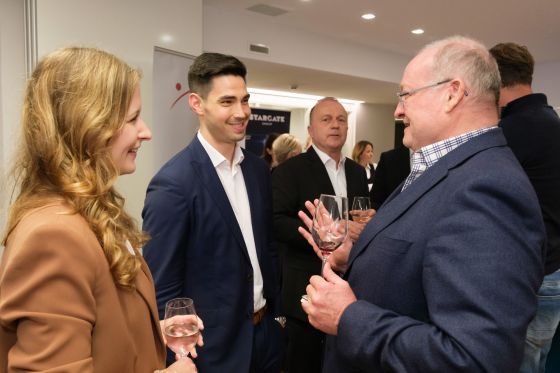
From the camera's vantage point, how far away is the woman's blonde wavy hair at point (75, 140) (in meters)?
0.96

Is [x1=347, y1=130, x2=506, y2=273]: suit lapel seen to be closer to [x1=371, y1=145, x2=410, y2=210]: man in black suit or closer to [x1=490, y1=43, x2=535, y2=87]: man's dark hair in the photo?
[x1=490, y1=43, x2=535, y2=87]: man's dark hair

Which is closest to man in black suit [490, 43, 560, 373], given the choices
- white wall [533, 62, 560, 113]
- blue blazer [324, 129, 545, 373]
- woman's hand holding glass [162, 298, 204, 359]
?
blue blazer [324, 129, 545, 373]

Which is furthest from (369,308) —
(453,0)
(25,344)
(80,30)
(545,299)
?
(453,0)

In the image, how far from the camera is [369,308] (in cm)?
114

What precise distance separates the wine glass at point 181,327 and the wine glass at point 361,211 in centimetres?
104

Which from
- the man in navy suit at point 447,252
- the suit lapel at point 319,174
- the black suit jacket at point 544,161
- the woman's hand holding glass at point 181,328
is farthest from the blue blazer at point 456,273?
the suit lapel at point 319,174

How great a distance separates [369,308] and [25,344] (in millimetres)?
786

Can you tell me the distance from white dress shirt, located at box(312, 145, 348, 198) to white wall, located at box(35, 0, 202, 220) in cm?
206

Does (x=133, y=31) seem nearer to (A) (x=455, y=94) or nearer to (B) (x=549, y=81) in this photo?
(A) (x=455, y=94)

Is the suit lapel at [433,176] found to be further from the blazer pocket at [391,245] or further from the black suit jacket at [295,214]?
the black suit jacket at [295,214]

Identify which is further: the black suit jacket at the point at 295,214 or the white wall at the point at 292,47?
the white wall at the point at 292,47

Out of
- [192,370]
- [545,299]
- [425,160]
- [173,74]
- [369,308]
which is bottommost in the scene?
[545,299]

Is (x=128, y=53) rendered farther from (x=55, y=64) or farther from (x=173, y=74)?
(x=55, y=64)

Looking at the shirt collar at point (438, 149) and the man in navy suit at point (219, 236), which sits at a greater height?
the shirt collar at point (438, 149)
